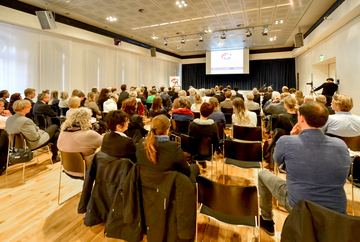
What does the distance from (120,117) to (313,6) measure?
8.53 m

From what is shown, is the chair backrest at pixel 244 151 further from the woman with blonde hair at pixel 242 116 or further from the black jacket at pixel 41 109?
the black jacket at pixel 41 109

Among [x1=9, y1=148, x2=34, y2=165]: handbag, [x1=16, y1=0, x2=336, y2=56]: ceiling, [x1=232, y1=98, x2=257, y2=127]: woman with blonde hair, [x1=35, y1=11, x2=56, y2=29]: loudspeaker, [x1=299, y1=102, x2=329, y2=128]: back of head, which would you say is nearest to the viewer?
[x1=299, y1=102, x2=329, y2=128]: back of head

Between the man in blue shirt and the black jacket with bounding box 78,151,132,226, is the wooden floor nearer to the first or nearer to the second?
the black jacket with bounding box 78,151,132,226

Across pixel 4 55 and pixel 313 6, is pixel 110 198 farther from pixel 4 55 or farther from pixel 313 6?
pixel 313 6

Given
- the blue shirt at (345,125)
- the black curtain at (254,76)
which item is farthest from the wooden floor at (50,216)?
the black curtain at (254,76)

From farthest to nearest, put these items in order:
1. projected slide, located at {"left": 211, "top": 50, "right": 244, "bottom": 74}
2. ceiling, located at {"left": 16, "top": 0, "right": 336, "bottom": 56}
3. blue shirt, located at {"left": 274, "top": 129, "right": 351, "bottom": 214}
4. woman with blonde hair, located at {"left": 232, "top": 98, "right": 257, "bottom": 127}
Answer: projected slide, located at {"left": 211, "top": 50, "right": 244, "bottom": 74}
ceiling, located at {"left": 16, "top": 0, "right": 336, "bottom": 56}
woman with blonde hair, located at {"left": 232, "top": 98, "right": 257, "bottom": 127}
blue shirt, located at {"left": 274, "top": 129, "right": 351, "bottom": 214}

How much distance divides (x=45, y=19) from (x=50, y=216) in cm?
720

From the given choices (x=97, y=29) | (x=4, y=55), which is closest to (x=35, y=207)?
(x=4, y=55)

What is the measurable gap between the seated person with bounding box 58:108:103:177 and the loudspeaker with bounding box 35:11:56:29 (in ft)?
21.2

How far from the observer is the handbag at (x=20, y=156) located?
3.13 metres

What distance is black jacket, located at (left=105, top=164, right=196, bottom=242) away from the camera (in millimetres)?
1669

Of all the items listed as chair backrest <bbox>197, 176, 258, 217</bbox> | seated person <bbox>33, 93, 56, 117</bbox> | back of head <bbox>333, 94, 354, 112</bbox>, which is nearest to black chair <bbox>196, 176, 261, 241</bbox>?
chair backrest <bbox>197, 176, 258, 217</bbox>

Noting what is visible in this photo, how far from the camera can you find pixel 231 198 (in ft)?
5.29

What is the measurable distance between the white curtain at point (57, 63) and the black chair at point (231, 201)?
27.1ft
